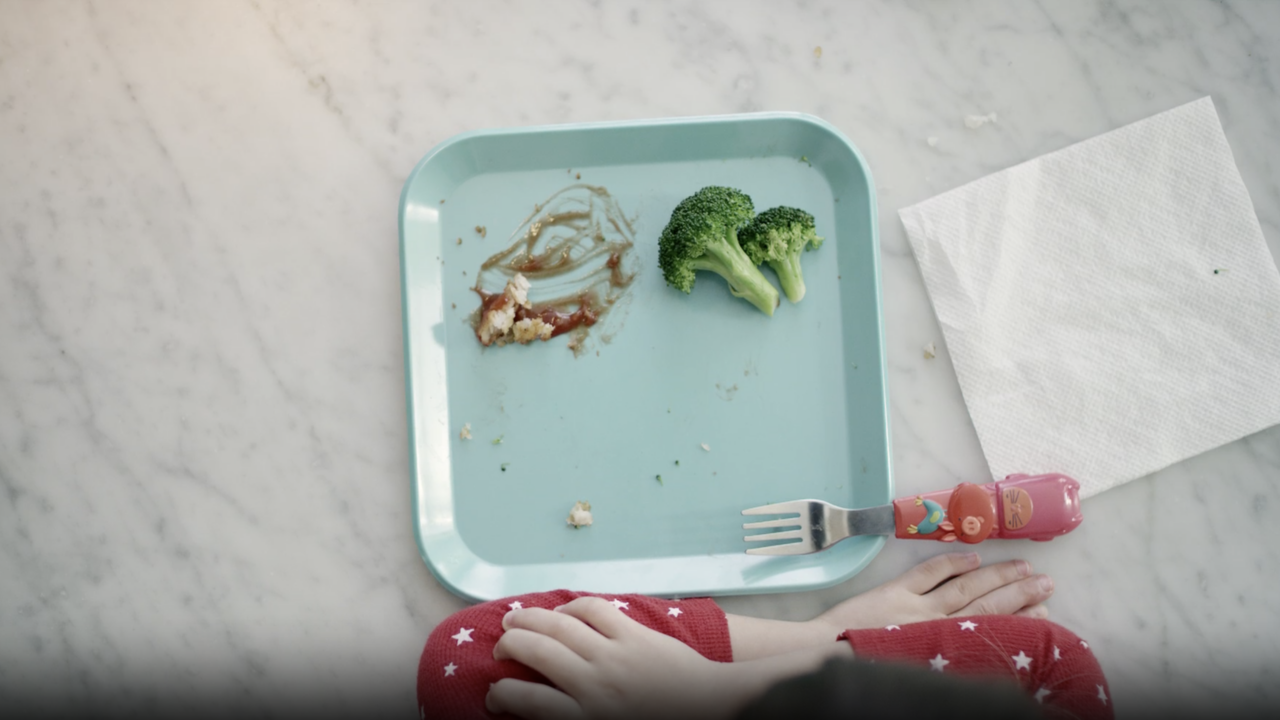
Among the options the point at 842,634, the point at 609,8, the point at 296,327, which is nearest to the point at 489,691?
the point at 842,634

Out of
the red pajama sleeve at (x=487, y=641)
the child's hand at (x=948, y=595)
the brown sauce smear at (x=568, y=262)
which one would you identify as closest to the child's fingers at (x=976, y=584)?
the child's hand at (x=948, y=595)

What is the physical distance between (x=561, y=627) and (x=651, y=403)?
0.35 m

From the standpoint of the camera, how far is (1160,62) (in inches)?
50.8

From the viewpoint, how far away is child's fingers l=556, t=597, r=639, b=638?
44.0 inches

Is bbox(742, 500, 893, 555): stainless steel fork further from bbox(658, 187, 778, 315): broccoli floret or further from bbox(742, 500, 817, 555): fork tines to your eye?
bbox(658, 187, 778, 315): broccoli floret

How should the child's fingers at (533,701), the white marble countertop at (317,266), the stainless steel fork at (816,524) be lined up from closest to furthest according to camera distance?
the child's fingers at (533,701)
the stainless steel fork at (816,524)
the white marble countertop at (317,266)

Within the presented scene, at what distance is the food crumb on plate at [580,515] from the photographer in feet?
4.00

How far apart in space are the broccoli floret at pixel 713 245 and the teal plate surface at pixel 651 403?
0.13 ft

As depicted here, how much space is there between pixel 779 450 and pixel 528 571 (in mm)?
421

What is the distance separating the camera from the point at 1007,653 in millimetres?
1119

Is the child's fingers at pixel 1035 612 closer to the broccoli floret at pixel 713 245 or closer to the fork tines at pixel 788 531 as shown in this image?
the fork tines at pixel 788 531

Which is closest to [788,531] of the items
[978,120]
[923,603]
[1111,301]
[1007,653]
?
[923,603]

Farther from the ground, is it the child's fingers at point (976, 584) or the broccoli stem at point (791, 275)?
the broccoli stem at point (791, 275)

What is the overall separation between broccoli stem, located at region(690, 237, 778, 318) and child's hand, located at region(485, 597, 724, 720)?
497mm
